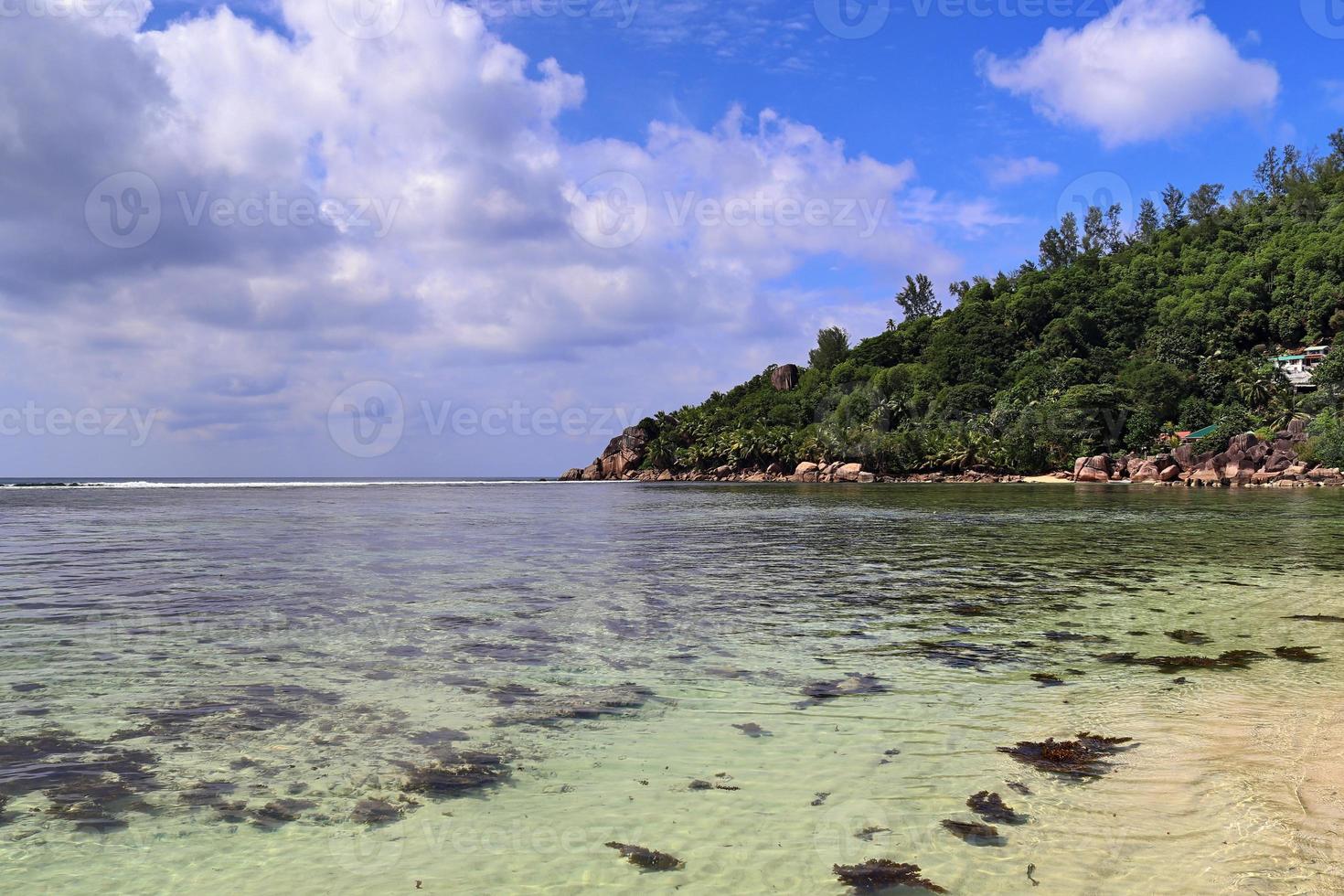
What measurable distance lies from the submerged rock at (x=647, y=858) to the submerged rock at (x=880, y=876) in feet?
3.52

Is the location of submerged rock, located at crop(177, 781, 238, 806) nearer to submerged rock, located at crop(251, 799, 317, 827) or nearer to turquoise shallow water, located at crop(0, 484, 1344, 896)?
turquoise shallow water, located at crop(0, 484, 1344, 896)

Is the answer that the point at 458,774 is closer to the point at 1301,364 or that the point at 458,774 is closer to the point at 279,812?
the point at 279,812

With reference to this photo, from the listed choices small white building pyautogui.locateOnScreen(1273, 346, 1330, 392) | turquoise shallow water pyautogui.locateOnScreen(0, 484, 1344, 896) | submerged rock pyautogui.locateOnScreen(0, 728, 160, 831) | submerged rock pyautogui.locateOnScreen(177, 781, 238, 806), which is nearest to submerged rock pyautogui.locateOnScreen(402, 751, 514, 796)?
turquoise shallow water pyautogui.locateOnScreen(0, 484, 1344, 896)

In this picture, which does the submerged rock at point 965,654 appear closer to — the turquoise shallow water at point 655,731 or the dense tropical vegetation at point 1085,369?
the turquoise shallow water at point 655,731

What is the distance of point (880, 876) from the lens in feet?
16.9

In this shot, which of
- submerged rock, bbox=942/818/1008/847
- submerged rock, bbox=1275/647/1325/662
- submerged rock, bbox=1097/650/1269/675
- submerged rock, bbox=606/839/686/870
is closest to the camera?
submerged rock, bbox=606/839/686/870

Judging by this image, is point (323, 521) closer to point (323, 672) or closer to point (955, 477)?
point (323, 672)

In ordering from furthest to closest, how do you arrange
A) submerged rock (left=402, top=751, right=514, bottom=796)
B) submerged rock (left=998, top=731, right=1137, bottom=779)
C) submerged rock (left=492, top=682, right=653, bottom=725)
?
submerged rock (left=492, top=682, right=653, bottom=725), submerged rock (left=998, top=731, right=1137, bottom=779), submerged rock (left=402, top=751, right=514, bottom=796)

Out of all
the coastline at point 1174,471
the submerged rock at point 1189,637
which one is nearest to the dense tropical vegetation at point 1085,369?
the coastline at point 1174,471

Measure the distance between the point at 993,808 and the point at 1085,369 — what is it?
512 feet

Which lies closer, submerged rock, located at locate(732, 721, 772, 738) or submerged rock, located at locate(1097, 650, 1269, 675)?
submerged rock, located at locate(732, 721, 772, 738)

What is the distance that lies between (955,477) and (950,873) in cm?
13065

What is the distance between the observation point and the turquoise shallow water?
17.7ft

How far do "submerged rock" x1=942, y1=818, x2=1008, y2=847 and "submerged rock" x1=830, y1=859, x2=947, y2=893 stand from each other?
0.62 m
